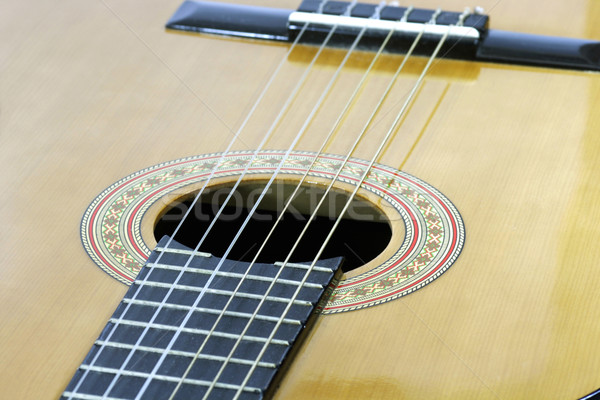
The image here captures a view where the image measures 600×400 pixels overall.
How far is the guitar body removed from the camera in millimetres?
1078

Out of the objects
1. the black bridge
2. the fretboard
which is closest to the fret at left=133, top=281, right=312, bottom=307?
the fretboard

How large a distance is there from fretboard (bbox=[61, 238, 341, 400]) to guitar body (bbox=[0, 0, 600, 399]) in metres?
0.03

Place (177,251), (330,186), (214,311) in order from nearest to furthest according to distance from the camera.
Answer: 1. (214,311)
2. (177,251)
3. (330,186)

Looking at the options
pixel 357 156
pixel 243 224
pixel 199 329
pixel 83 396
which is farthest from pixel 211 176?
pixel 83 396

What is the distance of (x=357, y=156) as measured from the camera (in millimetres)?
1456

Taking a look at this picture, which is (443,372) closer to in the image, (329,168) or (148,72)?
(329,168)

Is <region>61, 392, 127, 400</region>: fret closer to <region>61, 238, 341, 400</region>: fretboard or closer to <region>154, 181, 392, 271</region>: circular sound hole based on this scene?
<region>61, 238, 341, 400</region>: fretboard

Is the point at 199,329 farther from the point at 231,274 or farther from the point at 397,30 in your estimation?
the point at 397,30

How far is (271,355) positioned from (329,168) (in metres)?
0.45

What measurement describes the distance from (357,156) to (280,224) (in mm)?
212

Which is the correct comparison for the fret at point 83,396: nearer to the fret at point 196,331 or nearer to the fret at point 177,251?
the fret at point 196,331

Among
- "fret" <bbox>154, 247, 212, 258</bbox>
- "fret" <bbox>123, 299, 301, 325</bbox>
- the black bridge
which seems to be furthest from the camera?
the black bridge

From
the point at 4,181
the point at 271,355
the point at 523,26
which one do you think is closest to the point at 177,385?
the point at 271,355

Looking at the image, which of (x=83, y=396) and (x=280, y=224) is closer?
(x=83, y=396)
